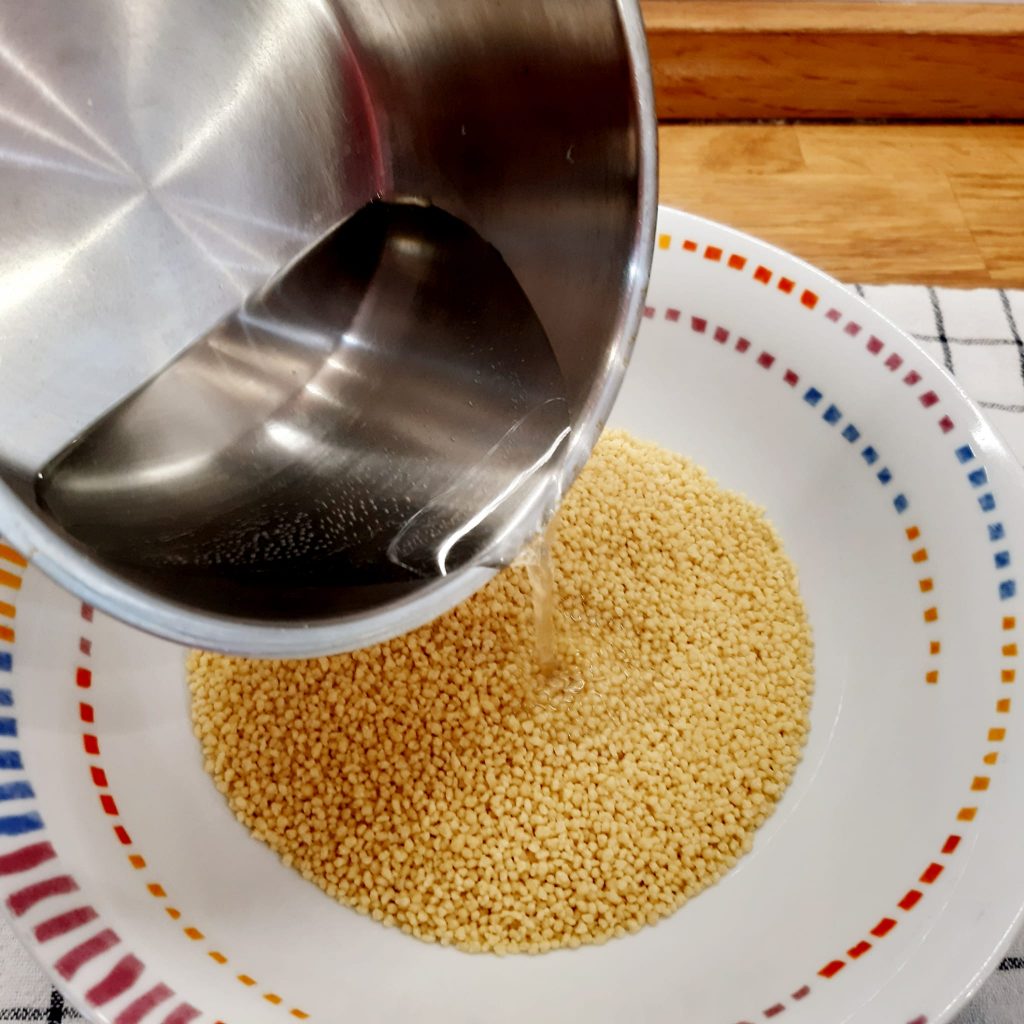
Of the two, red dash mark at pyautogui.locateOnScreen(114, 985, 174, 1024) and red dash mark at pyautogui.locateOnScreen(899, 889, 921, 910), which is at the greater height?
red dash mark at pyautogui.locateOnScreen(114, 985, 174, 1024)

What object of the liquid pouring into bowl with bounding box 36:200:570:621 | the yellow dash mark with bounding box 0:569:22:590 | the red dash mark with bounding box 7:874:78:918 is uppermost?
the liquid pouring into bowl with bounding box 36:200:570:621

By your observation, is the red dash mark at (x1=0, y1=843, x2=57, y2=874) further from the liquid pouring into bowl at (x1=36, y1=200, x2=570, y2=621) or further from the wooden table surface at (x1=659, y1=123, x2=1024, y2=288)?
the wooden table surface at (x1=659, y1=123, x2=1024, y2=288)

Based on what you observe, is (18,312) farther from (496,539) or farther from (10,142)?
(496,539)

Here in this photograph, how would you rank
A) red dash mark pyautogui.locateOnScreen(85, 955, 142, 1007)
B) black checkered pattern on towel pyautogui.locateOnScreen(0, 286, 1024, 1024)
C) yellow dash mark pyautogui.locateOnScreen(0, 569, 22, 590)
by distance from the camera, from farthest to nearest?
black checkered pattern on towel pyautogui.locateOnScreen(0, 286, 1024, 1024) → yellow dash mark pyautogui.locateOnScreen(0, 569, 22, 590) → red dash mark pyautogui.locateOnScreen(85, 955, 142, 1007)

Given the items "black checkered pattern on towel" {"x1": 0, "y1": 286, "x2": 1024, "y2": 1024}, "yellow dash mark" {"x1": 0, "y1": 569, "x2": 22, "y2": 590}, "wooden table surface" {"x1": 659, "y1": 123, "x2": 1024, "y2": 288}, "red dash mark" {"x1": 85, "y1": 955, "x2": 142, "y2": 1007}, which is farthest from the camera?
"wooden table surface" {"x1": 659, "y1": 123, "x2": 1024, "y2": 288}

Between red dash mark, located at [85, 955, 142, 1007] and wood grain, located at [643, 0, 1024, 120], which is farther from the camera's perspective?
wood grain, located at [643, 0, 1024, 120]

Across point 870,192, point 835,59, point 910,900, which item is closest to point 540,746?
point 910,900

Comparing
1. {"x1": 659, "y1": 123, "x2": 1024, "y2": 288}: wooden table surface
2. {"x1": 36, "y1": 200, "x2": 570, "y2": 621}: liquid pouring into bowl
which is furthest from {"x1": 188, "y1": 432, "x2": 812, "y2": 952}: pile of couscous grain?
{"x1": 659, "y1": 123, "x2": 1024, "y2": 288}: wooden table surface
